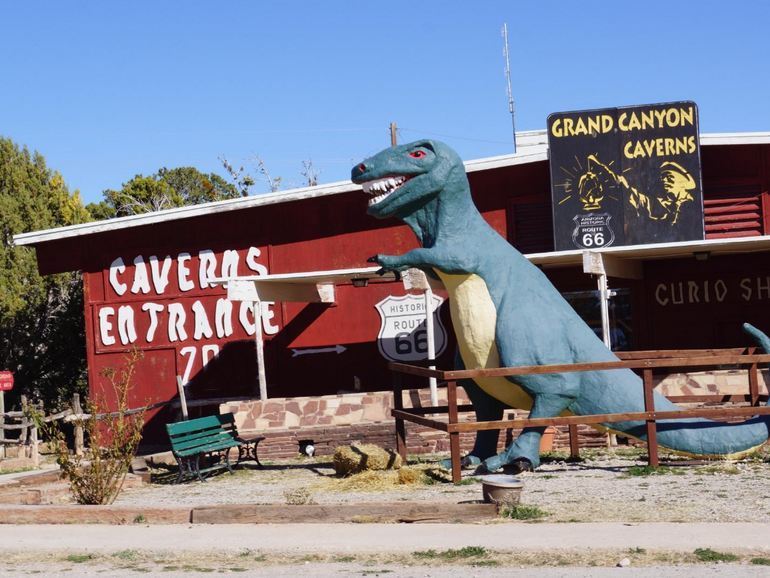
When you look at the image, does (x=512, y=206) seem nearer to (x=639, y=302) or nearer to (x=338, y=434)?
(x=639, y=302)

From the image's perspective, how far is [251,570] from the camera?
7.37 metres

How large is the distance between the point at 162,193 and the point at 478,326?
31657 mm

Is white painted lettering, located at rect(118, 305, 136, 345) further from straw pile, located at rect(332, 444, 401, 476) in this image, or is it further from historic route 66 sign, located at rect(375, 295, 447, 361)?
straw pile, located at rect(332, 444, 401, 476)

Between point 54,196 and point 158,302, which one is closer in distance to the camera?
point 158,302

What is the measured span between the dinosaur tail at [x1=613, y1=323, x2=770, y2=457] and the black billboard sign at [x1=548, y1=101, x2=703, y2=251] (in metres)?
6.45

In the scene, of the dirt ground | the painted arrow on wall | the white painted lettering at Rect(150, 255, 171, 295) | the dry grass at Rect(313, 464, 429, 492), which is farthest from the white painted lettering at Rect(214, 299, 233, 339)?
the dry grass at Rect(313, 464, 429, 492)

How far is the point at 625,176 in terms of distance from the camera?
18234 millimetres

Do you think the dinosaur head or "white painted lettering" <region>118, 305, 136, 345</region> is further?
"white painted lettering" <region>118, 305, 136, 345</region>

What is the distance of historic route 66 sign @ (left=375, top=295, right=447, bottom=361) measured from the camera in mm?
19219

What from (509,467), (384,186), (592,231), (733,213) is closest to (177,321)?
(592,231)

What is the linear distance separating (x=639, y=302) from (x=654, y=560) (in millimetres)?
12119

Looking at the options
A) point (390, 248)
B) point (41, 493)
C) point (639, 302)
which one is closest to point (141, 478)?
point (41, 493)

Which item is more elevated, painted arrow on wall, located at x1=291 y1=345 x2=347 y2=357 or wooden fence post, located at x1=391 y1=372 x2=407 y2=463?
painted arrow on wall, located at x1=291 y1=345 x2=347 y2=357

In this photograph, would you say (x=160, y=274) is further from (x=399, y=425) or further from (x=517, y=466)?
(x=517, y=466)
